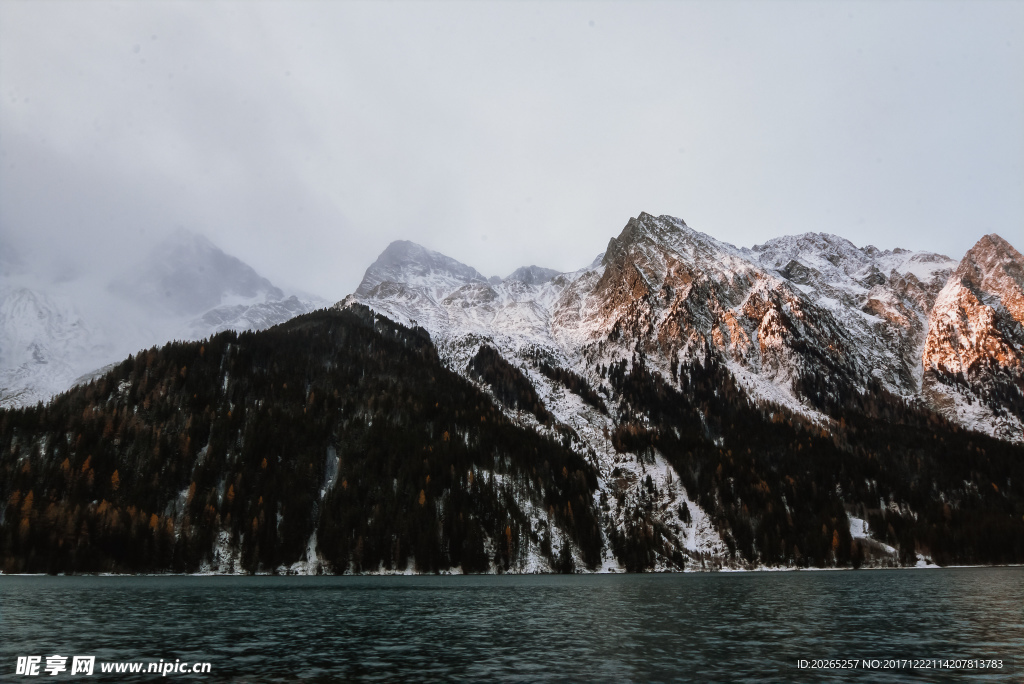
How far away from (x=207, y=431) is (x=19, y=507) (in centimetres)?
5295

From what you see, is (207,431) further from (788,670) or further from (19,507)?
(788,670)

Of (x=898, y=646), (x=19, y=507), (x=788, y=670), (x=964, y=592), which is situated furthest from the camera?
(x=19, y=507)

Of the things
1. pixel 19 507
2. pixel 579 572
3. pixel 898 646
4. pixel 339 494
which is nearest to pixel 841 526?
pixel 579 572

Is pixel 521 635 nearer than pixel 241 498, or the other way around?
pixel 521 635

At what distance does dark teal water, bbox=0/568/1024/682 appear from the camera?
29438 millimetres

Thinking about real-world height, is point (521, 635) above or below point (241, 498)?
below

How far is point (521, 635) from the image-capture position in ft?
142

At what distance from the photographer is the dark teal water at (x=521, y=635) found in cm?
2944

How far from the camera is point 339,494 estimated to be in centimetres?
17962

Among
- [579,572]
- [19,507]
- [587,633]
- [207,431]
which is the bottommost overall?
[579,572]

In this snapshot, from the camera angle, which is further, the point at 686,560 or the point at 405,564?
the point at 686,560

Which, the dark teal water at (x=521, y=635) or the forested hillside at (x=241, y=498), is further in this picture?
the forested hillside at (x=241, y=498)

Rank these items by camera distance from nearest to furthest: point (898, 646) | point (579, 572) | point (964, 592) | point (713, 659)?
1. point (713, 659)
2. point (898, 646)
3. point (964, 592)
4. point (579, 572)

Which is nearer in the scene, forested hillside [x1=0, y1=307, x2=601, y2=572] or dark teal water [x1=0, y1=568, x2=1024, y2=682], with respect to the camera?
dark teal water [x1=0, y1=568, x2=1024, y2=682]
